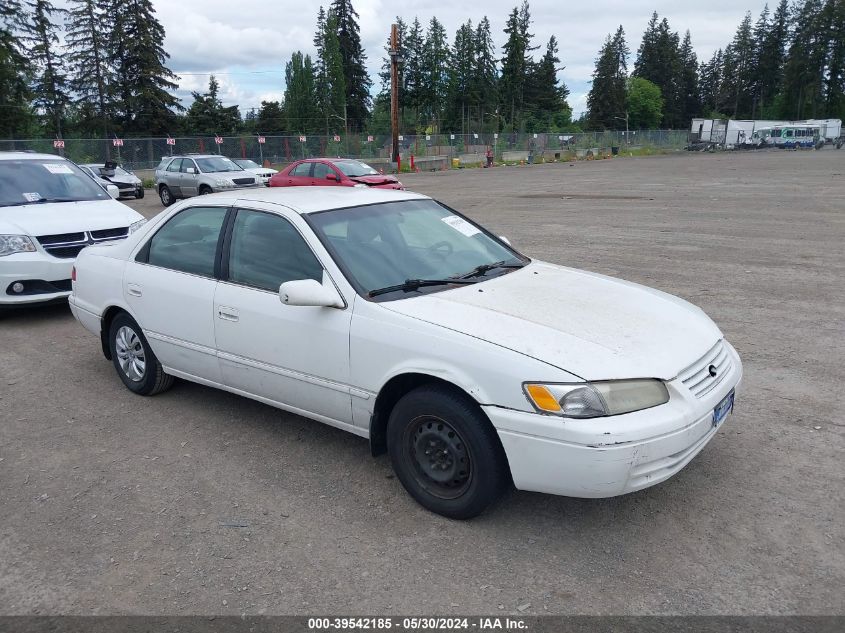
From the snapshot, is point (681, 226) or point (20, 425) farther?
point (681, 226)

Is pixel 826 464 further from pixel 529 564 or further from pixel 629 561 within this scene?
pixel 529 564

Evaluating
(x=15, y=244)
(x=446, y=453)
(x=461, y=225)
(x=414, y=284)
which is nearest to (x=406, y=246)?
(x=414, y=284)

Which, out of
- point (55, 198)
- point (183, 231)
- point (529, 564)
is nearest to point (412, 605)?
point (529, 564)

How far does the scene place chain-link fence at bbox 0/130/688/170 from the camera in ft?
111

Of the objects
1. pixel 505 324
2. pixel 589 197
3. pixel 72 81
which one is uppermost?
pixel 72 81

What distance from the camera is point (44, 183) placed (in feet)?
26.9

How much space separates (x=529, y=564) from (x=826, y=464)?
79.2 inches

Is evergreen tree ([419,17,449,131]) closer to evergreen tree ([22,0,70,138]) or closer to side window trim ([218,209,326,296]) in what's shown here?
evergreen tree ([22,0,70,138])

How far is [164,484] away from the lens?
3.81 m

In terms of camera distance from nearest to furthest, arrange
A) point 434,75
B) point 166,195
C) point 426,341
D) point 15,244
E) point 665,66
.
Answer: point 426,341, point 15,244, point 166,195, point 434,75, point 665,66

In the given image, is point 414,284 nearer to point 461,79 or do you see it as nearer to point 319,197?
point 319,197

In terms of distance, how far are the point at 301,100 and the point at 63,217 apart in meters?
90.8

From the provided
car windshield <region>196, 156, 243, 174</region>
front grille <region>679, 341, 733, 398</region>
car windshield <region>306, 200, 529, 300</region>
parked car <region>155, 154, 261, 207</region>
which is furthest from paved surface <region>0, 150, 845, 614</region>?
car windshield <region>196, 156, 243, 174</region>

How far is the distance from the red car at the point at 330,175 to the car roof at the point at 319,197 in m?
14.4
